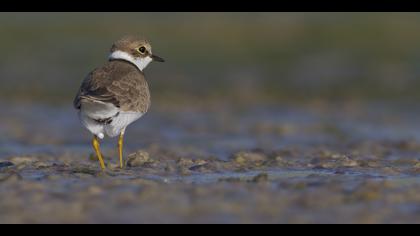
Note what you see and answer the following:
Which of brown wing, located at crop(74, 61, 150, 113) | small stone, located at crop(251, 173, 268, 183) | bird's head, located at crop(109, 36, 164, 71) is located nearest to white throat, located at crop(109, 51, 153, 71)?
bird's head, located at crop(109, 36, 164, 71)

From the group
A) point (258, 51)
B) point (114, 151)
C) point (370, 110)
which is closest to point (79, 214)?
point (114, 151)

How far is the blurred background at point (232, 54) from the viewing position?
1803 centimetres

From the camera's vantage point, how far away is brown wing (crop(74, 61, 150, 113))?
355 inches

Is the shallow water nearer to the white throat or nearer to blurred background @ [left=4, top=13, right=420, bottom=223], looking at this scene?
blurred background @ [left=4, top=13, right=420, bottom=223]

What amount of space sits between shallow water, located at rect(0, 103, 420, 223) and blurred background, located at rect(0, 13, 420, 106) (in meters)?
2.51

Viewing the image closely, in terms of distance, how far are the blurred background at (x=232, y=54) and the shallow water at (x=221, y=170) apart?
2.51 metres

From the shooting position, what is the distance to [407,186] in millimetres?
7574

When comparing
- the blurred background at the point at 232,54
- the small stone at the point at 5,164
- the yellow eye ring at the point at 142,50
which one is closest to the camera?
the small stone at the point at 5,164

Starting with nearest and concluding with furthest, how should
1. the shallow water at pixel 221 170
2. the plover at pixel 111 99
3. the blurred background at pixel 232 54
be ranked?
the shallow water at pixel 221 170 < the plover at pixel 111 99 < the blurred background at pixel 232 54

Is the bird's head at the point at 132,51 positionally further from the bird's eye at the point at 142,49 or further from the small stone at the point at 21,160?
the small stone at the point at 21,160

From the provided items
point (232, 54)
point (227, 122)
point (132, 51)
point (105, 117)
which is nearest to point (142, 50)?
point (132, 51)

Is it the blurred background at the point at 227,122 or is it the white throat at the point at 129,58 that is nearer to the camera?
the blurred background at the point at 227,122

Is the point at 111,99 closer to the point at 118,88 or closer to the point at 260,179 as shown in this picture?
the point at 118,88

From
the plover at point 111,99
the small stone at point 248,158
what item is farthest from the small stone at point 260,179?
the plover at point 111,99
